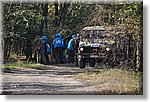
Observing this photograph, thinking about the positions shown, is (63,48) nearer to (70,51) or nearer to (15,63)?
(70,51)

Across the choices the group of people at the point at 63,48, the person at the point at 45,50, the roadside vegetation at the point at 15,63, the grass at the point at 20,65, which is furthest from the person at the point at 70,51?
the roadside vegetation at the point at 15,63

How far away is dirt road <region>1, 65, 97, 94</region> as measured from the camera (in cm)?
680

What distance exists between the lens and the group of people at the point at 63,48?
22.5 feet

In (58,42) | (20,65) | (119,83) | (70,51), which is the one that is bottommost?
(119,83)

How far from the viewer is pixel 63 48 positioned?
6867 mm

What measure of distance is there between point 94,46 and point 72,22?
37 cm

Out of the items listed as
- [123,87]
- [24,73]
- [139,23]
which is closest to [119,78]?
[123,87]

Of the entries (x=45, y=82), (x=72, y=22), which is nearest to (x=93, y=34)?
(x=72, y=22)

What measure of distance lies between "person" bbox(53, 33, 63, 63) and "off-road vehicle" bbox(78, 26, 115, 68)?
0.22 meters

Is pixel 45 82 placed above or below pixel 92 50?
below

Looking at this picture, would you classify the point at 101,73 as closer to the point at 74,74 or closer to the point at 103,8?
the point at 74,74

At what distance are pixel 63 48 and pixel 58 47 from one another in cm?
6

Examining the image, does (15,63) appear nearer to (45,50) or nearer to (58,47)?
(45,50)

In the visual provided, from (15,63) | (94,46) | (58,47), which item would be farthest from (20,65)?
(94,46)
